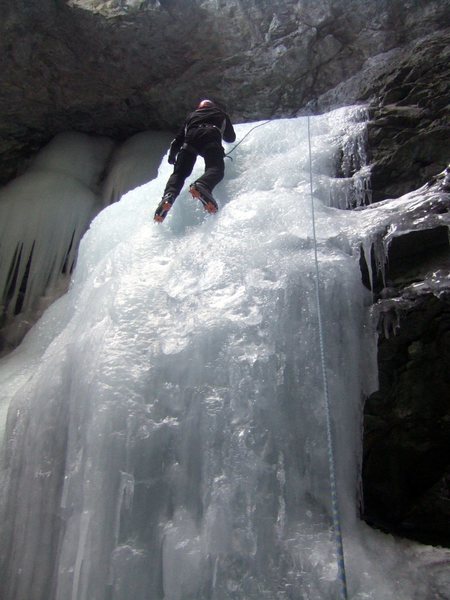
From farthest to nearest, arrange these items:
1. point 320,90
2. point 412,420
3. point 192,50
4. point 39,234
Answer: point 39,234 < point 192,50 < point 320,90 < point 412,420

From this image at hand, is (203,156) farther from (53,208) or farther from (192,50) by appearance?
(53,208)

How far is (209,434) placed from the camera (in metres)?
2.38

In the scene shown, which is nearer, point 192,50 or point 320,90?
point 320,90

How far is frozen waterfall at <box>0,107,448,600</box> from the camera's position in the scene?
214cm

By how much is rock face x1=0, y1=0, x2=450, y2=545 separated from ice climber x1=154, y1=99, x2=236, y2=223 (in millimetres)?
1065

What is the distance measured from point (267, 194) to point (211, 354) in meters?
1.30

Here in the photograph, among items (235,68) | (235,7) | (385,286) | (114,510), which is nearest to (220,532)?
(114,510)

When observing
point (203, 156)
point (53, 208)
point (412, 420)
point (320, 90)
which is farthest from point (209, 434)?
point (53, 208)

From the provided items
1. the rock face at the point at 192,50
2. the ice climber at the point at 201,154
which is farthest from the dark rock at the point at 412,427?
the rock face at the point at 192,50

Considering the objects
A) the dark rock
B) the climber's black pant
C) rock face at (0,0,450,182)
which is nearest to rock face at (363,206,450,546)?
the dark rock

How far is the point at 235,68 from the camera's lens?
5.21 metres

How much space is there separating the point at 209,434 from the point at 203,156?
2.12 meters

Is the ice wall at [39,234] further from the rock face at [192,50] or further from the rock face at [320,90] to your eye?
the rock face at [192,50]

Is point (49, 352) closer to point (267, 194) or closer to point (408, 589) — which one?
point (267, 194)
